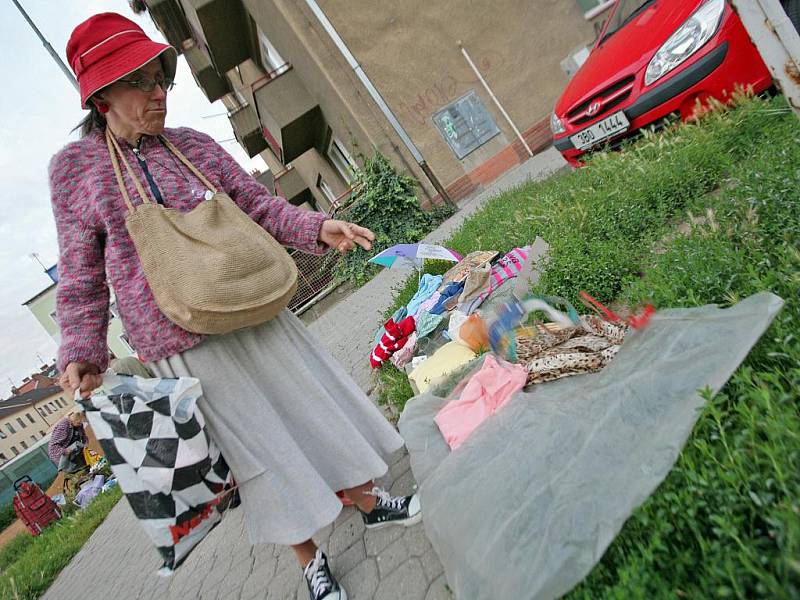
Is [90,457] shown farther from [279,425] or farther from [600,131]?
[600,131]

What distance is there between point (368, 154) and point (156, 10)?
9.22m

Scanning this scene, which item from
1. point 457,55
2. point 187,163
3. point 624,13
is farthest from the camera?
point 457,55

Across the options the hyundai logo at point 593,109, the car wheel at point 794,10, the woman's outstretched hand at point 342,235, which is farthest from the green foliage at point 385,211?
the woman's outstretched hand at point 342,235

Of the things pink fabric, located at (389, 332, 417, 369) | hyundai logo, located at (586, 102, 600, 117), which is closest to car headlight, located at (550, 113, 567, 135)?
hyundai logo, located at (586, 102, 600, 117)

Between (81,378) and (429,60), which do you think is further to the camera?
(429,60)

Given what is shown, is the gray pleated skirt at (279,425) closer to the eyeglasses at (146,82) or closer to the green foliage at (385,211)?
the eyeglasses at (146,82)

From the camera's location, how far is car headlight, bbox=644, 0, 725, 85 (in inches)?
133

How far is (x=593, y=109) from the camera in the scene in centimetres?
444

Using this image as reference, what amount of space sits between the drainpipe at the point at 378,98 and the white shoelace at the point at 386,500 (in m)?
9.41

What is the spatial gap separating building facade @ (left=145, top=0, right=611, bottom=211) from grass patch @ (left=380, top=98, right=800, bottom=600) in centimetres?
719

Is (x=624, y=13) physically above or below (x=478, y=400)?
above

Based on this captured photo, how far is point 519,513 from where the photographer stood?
4.21 ft

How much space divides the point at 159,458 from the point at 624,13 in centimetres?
605

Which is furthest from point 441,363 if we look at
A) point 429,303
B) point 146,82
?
point 146,82
